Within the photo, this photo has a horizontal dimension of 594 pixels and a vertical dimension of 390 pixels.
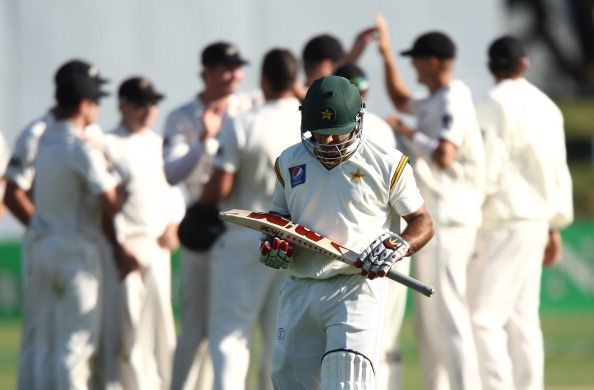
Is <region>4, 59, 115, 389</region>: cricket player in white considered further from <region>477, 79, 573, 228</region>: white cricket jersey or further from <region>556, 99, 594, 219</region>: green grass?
<region>556, 99, 594, 219</region>: green grass

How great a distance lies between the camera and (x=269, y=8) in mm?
18609

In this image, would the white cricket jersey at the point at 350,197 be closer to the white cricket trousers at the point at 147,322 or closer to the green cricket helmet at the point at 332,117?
the green cricket helmet at the point at 332,117

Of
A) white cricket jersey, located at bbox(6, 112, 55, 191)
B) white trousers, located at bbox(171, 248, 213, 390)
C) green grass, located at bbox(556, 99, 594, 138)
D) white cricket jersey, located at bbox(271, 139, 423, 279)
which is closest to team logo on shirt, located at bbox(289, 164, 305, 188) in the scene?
white cricket jersey, located at bbox(271, 139, 423, 279)

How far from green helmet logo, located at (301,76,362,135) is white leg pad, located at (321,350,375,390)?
1.00 meters

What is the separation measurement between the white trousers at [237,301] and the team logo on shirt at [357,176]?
2.08 metres

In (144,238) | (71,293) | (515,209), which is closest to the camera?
(71,293)

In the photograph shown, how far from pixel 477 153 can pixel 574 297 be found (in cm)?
834

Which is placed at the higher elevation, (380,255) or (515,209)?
(380,255)

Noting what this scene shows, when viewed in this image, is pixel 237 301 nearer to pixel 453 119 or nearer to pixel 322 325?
pixel 453 119

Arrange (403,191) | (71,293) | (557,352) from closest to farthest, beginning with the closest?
(403,191) → (71,293) → (557,352)

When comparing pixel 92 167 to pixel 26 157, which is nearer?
pixel 92 167

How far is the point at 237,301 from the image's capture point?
9758 millimetres

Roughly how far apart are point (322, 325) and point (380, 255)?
0.49 metres

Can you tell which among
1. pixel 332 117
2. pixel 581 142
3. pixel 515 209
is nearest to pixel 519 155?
pixel 515 209
